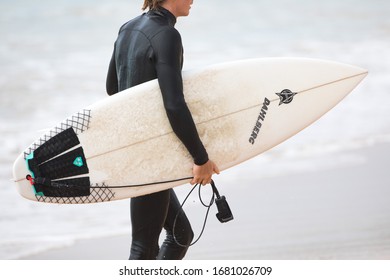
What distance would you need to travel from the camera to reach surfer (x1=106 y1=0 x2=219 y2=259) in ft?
6.83

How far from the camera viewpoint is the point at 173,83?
6.79ft

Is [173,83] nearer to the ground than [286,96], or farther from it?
nearer to the ground

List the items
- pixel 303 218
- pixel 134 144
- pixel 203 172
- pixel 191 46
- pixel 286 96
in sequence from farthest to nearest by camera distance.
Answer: pixel 191 46 → pixel 303 218 → pixel 286 96 → pixel 134 144 → pixel 203 172

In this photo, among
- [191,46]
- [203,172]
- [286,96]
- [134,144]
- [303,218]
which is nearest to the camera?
[203,172]

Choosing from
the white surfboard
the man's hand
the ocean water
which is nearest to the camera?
the man's hand

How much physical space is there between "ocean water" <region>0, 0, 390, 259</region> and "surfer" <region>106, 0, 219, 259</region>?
2478 millimetres

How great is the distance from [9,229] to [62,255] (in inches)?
20.7

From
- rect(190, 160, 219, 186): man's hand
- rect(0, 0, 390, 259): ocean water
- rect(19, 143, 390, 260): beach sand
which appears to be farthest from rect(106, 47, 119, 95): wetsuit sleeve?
rect(0, 0, 390, 259): ocean water

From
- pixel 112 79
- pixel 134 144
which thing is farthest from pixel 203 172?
pixel 112 79

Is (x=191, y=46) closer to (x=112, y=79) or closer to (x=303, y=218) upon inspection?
(x=303, y=218)

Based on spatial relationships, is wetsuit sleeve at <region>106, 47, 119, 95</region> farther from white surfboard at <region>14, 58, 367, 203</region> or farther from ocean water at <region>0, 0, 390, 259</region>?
ocean water at <region>0, 0, 390, 259</region>

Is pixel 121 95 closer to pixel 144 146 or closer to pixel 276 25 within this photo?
pixel 144 146

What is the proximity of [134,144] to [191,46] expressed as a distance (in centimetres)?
383

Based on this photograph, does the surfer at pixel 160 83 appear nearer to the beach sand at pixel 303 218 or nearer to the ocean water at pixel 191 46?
the beach sand at pixel 303 218
